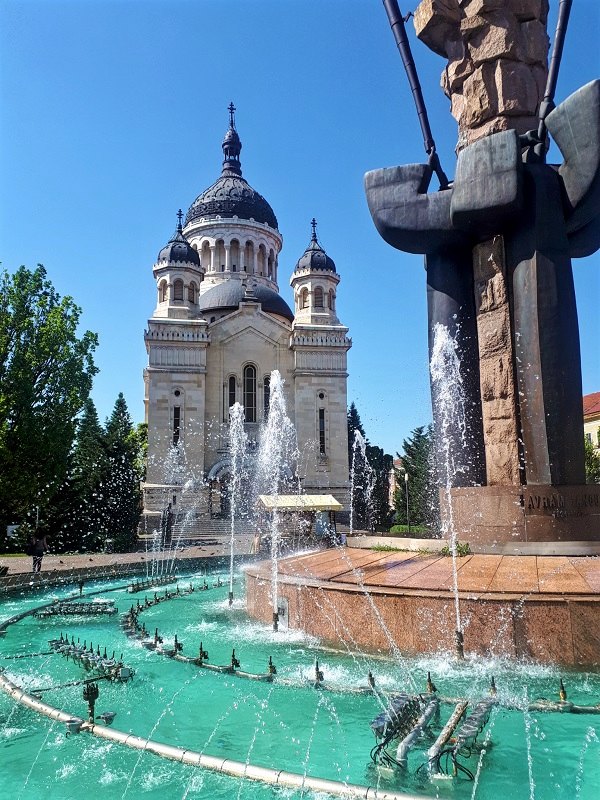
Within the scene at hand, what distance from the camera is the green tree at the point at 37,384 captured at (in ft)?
62.0

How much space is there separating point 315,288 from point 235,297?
6.63m

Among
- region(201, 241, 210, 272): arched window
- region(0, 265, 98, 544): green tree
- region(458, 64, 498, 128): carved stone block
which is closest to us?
region(458, 64, 498, 128): carved stone block

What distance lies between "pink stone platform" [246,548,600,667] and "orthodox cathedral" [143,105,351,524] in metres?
28.7

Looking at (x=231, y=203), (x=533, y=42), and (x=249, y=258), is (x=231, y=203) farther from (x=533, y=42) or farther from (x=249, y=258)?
(x=533, y=42)

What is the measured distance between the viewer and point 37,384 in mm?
20344

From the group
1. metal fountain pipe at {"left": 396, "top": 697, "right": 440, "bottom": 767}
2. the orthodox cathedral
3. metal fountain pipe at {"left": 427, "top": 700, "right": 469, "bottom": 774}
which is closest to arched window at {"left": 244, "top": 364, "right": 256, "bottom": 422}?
the orthodox cathedral

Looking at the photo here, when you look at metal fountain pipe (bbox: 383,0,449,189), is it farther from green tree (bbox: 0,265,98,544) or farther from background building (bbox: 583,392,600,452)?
background building (bbox: 583,392,600,452)

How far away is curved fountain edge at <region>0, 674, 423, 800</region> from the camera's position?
137 inches

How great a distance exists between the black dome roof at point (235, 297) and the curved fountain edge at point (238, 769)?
41.5 metres

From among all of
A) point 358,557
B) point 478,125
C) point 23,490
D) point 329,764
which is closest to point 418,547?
point 358,557

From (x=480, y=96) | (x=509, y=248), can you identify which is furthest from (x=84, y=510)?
(x=480, y=96)

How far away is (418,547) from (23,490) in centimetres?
1373

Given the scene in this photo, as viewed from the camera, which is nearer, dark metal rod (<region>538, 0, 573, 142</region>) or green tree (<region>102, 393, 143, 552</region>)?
dark metal rod (<region>538, 0, 573, 142</region>)

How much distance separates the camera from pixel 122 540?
2592 cm
